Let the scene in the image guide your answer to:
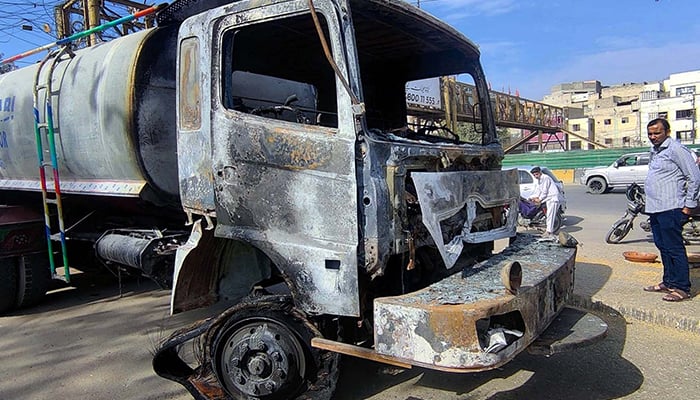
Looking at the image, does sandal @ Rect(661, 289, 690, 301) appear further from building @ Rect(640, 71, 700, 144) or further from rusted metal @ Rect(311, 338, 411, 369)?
building @ Rect(640, 71, 700, 144)

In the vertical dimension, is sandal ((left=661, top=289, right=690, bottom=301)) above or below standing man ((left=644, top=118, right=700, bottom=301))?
below

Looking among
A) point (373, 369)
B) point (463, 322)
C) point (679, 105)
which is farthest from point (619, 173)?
point (679, 105)

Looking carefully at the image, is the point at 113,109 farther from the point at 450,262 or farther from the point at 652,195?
the point at 652,195

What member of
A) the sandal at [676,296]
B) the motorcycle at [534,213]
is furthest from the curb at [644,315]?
the motorcycle at [534,213]

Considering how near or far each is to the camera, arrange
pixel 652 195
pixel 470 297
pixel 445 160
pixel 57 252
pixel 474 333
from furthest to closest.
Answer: pixel 57 252 → pixel 652 195 → pixel 445 160 → pixel 470 297 → pixel 474 333

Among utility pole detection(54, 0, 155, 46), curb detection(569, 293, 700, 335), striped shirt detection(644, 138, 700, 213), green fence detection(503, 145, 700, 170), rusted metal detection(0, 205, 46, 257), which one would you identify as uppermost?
utility pole detection(54, 0, 155, 46)

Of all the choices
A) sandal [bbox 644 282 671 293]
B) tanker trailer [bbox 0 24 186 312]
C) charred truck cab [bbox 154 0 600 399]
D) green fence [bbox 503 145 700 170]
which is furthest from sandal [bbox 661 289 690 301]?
green fence [bbox 503 145 700 170]

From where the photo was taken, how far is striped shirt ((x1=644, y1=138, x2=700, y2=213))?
4949 mm

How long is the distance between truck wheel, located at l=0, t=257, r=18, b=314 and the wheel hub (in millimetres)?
3862

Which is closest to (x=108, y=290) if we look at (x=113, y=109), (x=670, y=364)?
Answer: (x=113, y=109)

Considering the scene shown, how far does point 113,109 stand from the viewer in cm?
409

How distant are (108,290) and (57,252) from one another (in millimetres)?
877

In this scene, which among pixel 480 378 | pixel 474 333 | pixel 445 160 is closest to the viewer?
pixel 474 333

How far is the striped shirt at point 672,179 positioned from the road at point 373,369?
1219 mm
